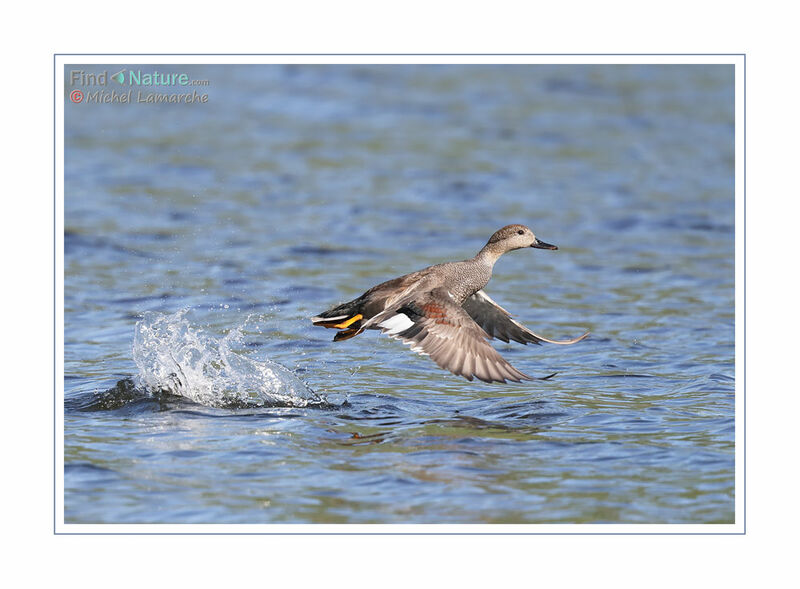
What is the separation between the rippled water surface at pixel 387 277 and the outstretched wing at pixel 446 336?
0.42 metres

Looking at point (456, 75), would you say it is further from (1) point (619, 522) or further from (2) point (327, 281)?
(1) point (619, 522)

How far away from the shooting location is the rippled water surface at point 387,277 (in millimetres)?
6023

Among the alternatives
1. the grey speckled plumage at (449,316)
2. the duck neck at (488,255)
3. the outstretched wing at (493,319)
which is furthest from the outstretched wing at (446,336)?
the outstretched wing at (493,319)

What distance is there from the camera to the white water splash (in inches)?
293

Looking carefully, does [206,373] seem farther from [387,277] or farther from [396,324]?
[387,277]

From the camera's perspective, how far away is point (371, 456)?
636cm

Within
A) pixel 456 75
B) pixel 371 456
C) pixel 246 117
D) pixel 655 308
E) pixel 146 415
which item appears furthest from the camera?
pixel 456 75

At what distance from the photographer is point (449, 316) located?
7.27 meters

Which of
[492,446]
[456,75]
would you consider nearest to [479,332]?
[492,446]

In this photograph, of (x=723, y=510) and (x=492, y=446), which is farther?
(x=492, y=446)

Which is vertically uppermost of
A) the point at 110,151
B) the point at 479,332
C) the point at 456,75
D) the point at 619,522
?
the point at 456,75

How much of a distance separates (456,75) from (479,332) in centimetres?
998

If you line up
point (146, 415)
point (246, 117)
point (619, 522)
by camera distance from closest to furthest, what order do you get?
point (619, 522) → point (146, 415) → point (246, 117)

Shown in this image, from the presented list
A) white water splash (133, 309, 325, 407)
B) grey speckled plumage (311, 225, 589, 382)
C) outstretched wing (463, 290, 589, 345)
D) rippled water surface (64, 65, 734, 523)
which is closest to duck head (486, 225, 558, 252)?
grey speckled plumage (311, 225, 589, 382)
